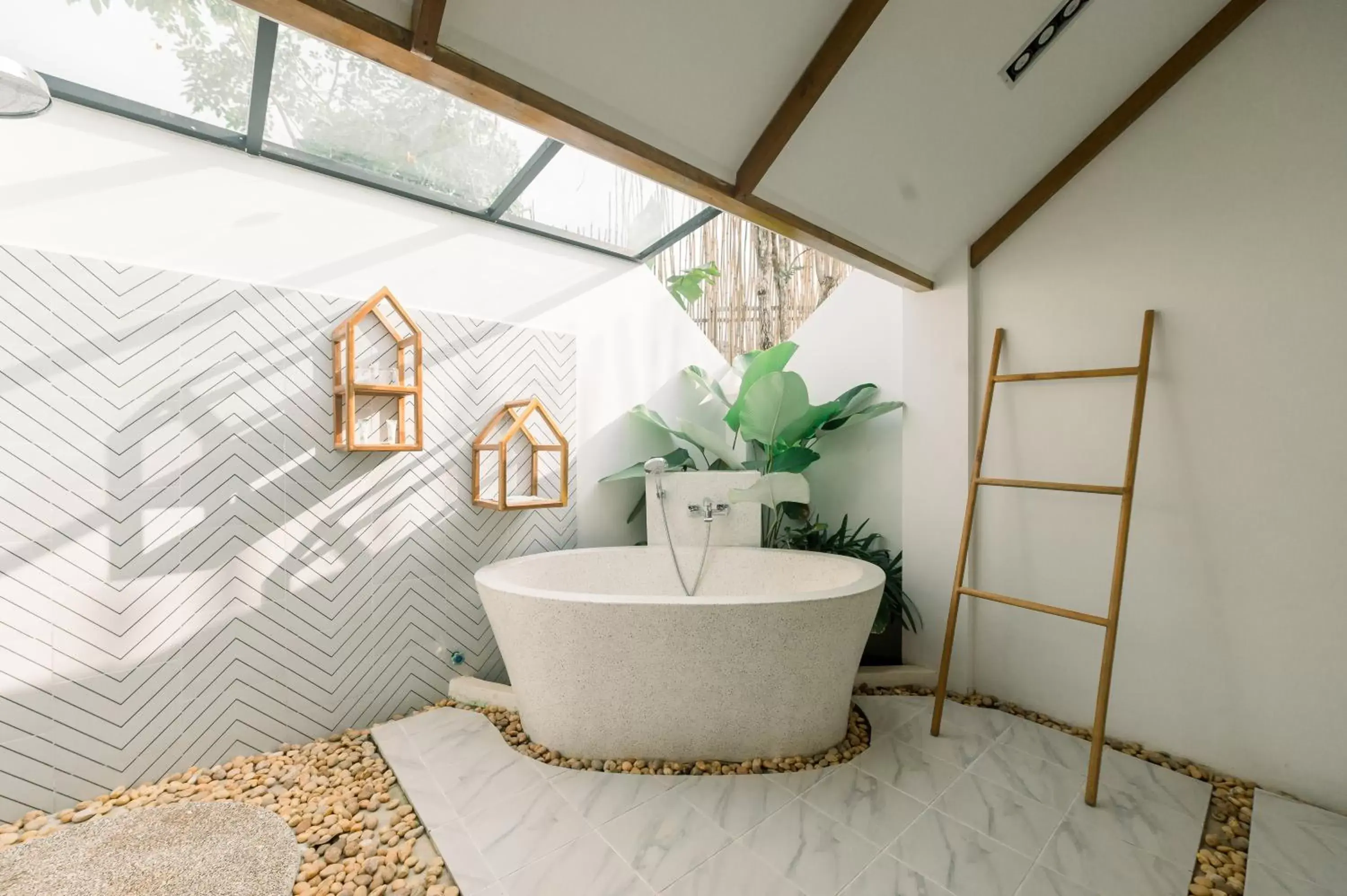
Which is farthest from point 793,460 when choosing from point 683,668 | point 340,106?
point 340,106

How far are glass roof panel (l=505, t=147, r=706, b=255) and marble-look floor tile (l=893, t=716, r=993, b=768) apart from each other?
2.33m

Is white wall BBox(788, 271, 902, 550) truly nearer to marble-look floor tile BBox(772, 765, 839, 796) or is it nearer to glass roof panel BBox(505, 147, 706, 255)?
glass roof panel BBox(505, 147, 706, 255)

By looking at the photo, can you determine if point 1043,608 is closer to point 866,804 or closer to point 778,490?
point 866,804

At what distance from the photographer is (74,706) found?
1.90 m

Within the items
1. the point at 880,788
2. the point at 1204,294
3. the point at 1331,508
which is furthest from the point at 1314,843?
the point at 1204,294

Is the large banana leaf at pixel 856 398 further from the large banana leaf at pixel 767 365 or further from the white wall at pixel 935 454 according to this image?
the large banana leaf at pixel 767 365

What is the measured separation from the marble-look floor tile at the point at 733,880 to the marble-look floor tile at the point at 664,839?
2 centimetres

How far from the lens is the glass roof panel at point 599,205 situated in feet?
8.75

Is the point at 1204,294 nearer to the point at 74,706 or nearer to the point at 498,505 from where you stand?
the point at 498,505

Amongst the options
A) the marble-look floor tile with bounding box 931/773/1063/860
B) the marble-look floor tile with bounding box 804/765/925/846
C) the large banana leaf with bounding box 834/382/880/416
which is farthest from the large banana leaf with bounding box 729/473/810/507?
the marble-look floor tile with bounding box 931/773/1063/860

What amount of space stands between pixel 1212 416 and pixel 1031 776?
1414mm

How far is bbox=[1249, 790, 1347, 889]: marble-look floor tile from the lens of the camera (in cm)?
163

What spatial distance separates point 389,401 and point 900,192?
221cm

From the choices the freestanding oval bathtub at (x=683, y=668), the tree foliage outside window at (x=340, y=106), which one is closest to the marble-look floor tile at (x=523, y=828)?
the freestanding oval bathtub at (x=683, y=668)
